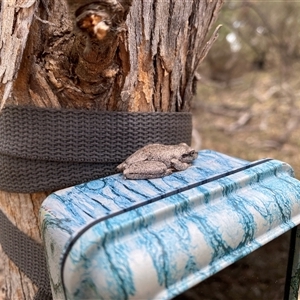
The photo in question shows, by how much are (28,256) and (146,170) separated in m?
0.28

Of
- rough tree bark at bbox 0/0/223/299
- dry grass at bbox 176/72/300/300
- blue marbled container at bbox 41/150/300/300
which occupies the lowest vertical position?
dry grass at bbox 176/72/300/300

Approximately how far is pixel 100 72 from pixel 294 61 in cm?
284

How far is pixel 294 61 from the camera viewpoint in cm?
314

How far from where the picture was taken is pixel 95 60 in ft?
1.98

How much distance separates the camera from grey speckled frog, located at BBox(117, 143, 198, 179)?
646 millimetres

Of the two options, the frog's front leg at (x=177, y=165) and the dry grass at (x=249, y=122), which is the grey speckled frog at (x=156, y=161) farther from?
the dry grass at (x=249, y=122)

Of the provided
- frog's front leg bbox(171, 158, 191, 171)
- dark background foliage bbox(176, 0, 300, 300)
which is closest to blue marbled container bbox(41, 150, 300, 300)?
frog's front leg bbox(171, 158, 191, 171)

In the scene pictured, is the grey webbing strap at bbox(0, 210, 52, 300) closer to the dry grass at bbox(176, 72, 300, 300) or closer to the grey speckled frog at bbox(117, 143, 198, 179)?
the grey speckled frog at bbox(117, 143, 198, 179)

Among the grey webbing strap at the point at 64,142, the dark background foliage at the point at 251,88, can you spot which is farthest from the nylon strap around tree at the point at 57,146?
the dark background foliage at the point at 251,88

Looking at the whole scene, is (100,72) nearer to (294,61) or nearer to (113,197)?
(113,197)

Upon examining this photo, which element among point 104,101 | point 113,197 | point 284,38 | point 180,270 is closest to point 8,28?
point 104,101

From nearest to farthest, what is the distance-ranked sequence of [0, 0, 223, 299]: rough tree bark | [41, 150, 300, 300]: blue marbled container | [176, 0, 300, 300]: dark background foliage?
[41, 150, 300, 300]: blue marbled container → [0, 0, 223, 299]: rough tree bark → [176, 0, 300, 300]: dark background foliage

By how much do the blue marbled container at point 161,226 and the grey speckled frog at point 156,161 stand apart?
0.05ft

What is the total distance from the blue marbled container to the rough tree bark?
6.4 inches
